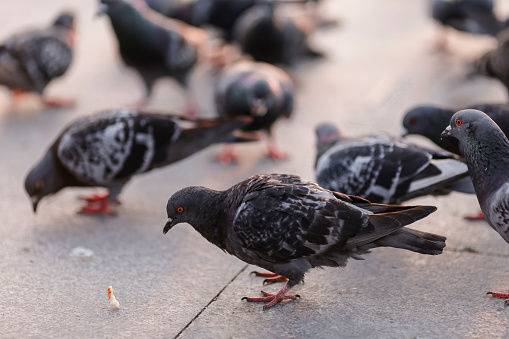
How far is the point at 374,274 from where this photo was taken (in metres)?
4.34

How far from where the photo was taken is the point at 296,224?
12.1ft

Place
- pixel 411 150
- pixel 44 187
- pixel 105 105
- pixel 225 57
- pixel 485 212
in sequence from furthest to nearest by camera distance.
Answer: pixel 225 57 < pixel 105 105 < pixel 44 187 < pixel 411 150 < pixel 485 212

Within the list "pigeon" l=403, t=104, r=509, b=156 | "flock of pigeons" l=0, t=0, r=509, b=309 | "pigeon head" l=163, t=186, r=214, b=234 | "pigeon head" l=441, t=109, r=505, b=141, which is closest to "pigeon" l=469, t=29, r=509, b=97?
"flock of pigeons" l=0, t=0, r=509, b=309

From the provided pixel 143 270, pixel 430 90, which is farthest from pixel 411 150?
pixel 430 90

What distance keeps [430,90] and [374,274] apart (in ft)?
13.6

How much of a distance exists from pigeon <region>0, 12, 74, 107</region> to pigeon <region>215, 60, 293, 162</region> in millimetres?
2061

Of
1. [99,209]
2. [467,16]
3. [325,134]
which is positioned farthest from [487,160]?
[467,16]

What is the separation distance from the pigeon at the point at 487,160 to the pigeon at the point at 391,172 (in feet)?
1.68

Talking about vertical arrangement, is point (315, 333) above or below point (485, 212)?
below

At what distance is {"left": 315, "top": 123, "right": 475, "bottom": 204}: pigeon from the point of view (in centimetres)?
451

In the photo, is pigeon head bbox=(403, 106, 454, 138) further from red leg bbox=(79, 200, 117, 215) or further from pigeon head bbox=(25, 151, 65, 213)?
pigeon head bbox=(25, 151, 65, 213)

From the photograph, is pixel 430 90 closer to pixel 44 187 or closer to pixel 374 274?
pixel 374 274

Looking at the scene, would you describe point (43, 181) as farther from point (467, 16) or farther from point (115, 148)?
point (467, 16)

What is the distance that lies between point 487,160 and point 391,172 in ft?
2.59
